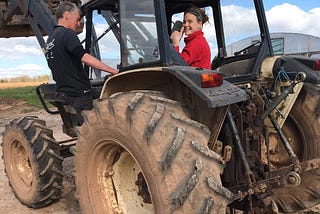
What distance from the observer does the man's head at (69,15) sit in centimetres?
437

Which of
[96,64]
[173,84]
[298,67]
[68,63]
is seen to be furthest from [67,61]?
[298,67]

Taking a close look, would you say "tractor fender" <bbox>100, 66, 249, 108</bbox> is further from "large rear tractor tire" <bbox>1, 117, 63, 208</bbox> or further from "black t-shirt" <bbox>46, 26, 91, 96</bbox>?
"large rear tractor tire" <bbox>1, 117, 63, 208</bbox>

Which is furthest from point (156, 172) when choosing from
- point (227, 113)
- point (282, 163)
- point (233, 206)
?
point (282, 163)

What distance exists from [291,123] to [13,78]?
39.7 m

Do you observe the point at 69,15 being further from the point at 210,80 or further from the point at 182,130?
the point at 182,130

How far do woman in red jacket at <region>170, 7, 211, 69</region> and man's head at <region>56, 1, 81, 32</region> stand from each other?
4.35 ft

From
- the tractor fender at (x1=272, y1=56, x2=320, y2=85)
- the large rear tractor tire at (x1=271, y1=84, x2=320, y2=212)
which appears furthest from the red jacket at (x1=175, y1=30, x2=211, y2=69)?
the large rear tractor tire at (x1=271, y1=84, x2=320, y2=212)

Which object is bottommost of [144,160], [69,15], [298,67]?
[144,160]

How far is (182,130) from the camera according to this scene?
2.71m

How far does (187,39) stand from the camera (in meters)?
3.54

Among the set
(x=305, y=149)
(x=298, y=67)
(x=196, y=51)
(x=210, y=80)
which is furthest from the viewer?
(x=305, y=149)

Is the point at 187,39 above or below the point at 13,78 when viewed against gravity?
above

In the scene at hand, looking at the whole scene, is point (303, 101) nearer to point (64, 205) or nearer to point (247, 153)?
point (247, 153)

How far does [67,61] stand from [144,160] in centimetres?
187
